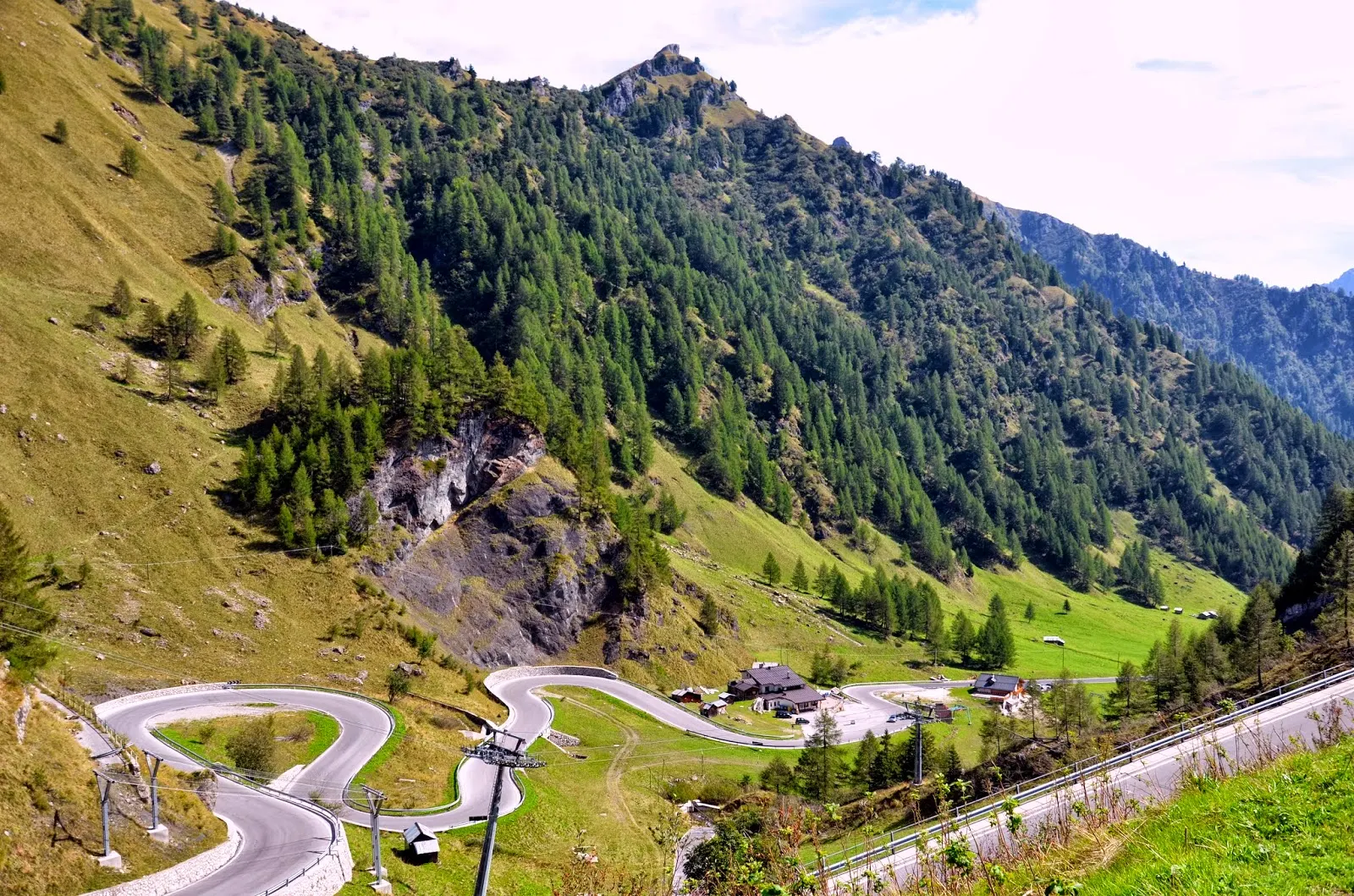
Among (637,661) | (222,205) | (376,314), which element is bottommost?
(637,661)

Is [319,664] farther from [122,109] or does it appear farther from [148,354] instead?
[122,109]

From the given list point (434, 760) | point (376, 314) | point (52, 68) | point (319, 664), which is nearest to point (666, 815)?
point (434, 760)

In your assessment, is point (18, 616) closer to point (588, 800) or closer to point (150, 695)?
point (150, 695)

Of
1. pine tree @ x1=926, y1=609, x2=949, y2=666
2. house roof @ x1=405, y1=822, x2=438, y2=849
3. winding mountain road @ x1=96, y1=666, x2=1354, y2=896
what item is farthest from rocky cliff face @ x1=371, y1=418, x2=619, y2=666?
pine tree @ x1=926, y1=609, x2=949, y2=666

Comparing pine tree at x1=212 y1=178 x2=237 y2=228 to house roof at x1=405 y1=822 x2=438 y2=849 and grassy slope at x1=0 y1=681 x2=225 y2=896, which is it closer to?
grassy slope at x1=0 y1=681 x2=225 y2=896

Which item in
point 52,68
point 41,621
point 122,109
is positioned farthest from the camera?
point 122,109

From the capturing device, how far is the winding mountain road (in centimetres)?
3581

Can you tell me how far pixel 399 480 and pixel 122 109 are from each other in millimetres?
130461

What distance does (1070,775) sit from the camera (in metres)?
22.5

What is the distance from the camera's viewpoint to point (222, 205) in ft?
508

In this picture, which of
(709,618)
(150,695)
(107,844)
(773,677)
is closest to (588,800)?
(150,695)

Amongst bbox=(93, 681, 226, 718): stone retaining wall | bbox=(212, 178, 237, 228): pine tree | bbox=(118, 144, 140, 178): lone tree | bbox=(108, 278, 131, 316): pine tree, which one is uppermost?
bbox=(118, 144, 140, 178): lone tree

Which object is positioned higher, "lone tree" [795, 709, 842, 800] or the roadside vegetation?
the roadside vegetation

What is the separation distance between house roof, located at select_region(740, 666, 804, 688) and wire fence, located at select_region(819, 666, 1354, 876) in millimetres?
71461
